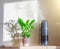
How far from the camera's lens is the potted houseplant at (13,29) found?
4.86 feet

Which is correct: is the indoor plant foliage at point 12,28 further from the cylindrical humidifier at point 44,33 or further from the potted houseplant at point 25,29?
the cylindrical humidifier at point 44,33

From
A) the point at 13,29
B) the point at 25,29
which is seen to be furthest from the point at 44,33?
the point at 13,29

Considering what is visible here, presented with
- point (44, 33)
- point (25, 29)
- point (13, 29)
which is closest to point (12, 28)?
point (13, 29)

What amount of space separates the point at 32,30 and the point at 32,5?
27cm

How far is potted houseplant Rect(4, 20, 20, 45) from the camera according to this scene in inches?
58.4

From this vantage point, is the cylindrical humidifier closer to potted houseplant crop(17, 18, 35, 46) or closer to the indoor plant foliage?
potted houseplant crop(17, 18, 35, 46)

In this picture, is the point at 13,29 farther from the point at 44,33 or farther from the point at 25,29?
the point at 44,33

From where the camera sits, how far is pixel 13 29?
1498 mm

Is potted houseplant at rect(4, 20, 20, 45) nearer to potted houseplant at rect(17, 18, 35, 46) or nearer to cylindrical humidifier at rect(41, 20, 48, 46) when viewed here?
potted houseplant at rect(17, 18, 35, 46)

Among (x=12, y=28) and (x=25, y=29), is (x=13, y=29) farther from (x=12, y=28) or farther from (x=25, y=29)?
(x=25, y=29)

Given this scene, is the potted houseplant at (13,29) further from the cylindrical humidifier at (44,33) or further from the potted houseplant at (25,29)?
the cylindrical humidifier at (44,33)

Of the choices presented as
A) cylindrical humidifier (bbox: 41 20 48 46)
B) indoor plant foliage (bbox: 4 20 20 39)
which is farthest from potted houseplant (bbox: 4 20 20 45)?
cylindrical humidifier (bbox: 41 20 48 46)

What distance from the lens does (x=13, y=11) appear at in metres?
1.52

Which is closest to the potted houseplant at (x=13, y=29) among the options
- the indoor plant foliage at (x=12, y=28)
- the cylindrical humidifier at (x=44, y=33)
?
the indoor plant foliage at (x=12, y=28)
